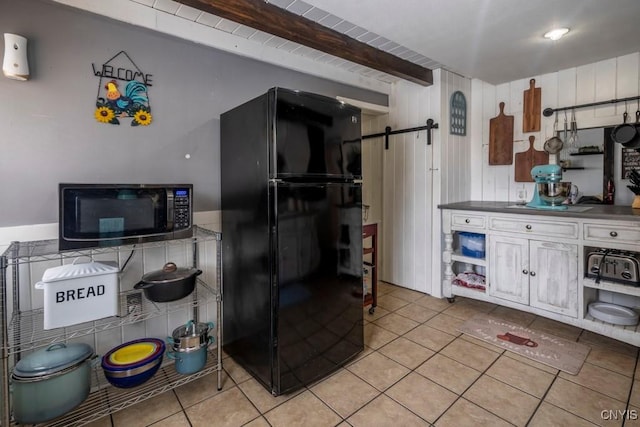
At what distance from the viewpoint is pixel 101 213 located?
1434 millimetres

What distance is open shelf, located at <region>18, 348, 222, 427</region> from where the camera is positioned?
1.51 m

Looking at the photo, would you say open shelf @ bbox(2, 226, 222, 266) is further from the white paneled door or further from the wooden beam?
the white paneled door

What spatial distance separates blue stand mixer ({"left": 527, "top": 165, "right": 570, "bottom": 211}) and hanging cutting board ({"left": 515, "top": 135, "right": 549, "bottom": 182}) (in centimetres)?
45

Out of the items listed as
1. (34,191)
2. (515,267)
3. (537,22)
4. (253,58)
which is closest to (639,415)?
(515,267)

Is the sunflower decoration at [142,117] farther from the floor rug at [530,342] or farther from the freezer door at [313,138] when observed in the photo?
the floor rug at [530,342]

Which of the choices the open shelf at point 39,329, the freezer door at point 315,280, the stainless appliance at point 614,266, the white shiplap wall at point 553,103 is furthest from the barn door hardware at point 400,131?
the open shelf at point 39,329

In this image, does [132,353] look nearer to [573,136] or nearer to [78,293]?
[78,293]

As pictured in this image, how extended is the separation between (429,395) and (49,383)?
1858mm

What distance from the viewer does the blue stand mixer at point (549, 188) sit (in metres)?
2.50

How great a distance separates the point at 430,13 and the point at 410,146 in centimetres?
145

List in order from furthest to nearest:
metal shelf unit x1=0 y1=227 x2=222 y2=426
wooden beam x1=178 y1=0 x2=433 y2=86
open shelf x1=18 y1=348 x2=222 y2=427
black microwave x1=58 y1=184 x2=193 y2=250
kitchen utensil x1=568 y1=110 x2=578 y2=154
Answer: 1. kitchen utensil x1=568 y1=110 x2=578 y2=154
2. wooden beam x1=178 y1=0 x2=433 y2=86
3. open shelf x1=18 y1=348 x2=222 y2=427
4. black microwave x1=58 y1=184 x2=193 y2=250
5. metal shelf unit x1=0 y1=227 x2=222 y2=426

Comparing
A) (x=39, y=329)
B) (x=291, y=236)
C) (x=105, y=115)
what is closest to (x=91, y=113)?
(x=105, y=115)

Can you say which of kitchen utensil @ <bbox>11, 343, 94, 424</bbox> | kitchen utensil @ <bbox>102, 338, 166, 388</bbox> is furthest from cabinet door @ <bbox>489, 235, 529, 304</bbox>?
kitchen utensil @ <bbox>11, 343, 94, 424</bbox>

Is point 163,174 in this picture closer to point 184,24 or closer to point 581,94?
point 184,24
